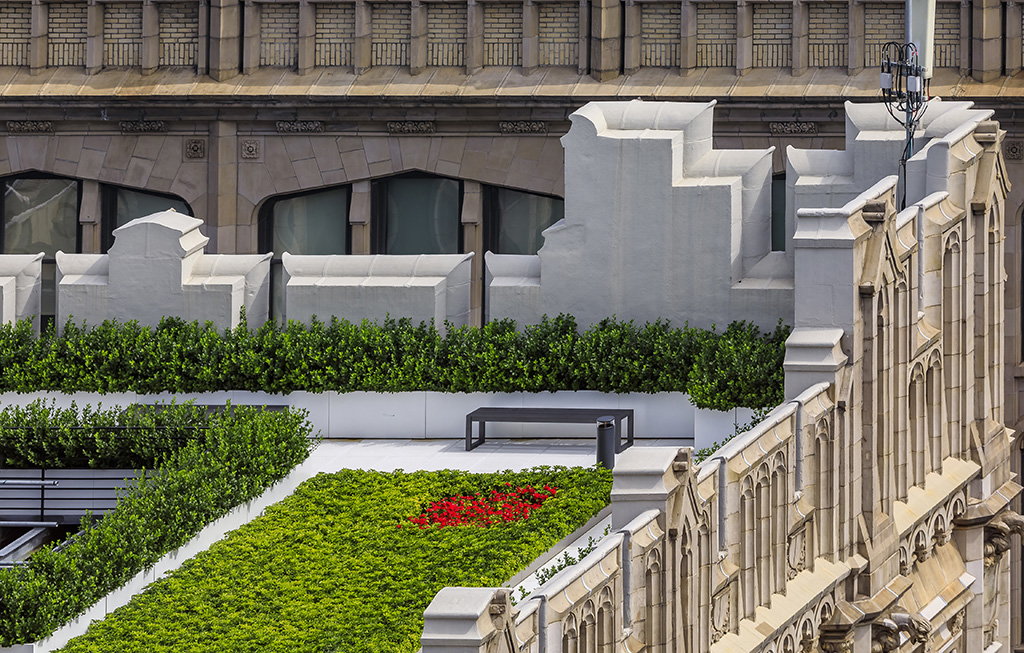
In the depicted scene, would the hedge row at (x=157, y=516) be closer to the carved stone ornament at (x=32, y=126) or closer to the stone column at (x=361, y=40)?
the stone column at (x=361, y=40)

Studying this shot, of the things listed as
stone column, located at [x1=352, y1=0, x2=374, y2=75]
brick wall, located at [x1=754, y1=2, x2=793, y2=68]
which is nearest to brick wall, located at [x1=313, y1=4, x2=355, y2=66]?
stone column, located at [x1=352, y1=0, x2=374, y2=75]

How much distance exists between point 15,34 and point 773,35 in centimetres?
1410

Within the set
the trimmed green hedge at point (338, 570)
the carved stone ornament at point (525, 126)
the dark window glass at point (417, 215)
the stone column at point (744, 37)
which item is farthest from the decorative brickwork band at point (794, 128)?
the trimmed green hedge at point (338, 570)

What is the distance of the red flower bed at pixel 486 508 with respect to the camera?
2048cm

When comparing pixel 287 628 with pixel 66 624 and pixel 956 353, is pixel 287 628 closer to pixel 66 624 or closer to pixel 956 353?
pixel 66 624

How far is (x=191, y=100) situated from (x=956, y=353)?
1676cm

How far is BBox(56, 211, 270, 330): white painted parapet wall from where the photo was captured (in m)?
26.4

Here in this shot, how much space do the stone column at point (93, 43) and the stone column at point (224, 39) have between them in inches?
78.0

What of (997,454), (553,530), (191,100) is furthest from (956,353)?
(191,100)

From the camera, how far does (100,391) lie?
25906 mm

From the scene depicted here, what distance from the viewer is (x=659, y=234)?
25.8 metres

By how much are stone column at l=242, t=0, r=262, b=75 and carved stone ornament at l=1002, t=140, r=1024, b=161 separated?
13.6 meters

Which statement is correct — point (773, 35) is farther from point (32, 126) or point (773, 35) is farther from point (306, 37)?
point (32, 126)

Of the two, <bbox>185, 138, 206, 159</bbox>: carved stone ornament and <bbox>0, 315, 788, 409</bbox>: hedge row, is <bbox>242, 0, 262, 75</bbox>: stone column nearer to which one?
<bbox>185, 138, 206, 159</bbox>: carved stone ornament
